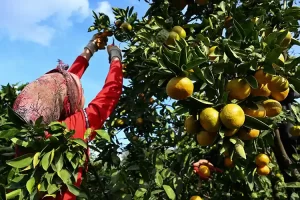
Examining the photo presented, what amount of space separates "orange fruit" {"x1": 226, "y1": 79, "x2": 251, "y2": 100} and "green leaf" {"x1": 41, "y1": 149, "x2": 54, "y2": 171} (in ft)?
2.07

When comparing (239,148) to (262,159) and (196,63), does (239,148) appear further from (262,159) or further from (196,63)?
(262,159)

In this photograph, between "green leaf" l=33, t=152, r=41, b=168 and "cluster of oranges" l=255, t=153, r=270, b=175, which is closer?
"green leaf" l=33, t=152, r=41, b=168

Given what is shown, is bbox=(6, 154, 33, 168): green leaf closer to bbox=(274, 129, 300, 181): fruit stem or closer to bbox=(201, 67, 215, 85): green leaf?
bbox=(201, 67, 215, 85): green leaf

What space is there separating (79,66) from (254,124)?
43.9 inches

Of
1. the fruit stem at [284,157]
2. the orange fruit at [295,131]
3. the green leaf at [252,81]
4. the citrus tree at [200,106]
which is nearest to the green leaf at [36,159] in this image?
the citrus tree at [200,106]

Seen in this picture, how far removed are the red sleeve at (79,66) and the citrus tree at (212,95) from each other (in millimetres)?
218

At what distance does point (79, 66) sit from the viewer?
200 centimetres

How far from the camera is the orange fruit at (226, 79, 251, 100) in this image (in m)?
1.17

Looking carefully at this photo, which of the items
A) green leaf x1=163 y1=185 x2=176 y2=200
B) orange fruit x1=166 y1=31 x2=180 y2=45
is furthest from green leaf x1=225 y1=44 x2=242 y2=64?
green leaf x1=163 y1=185 x2=176 y2=200

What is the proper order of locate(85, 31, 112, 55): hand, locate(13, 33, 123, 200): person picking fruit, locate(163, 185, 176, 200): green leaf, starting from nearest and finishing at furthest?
locate(13, 33, 123, 200): person picking fruit, locate(163, 185, 176, 200): green leaf, locate(85, 31, 112, 55): hand

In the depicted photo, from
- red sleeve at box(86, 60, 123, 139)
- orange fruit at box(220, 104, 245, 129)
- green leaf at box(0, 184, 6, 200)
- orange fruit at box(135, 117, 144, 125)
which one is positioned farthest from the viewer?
orange fruit at box(135, 117, 144, 125)

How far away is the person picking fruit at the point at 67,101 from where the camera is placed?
139cm

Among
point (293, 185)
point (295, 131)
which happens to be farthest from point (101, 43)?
point (293, 185)

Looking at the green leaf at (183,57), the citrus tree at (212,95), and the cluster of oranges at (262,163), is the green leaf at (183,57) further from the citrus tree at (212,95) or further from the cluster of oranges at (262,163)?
the cluster of oranges at (262,163)
